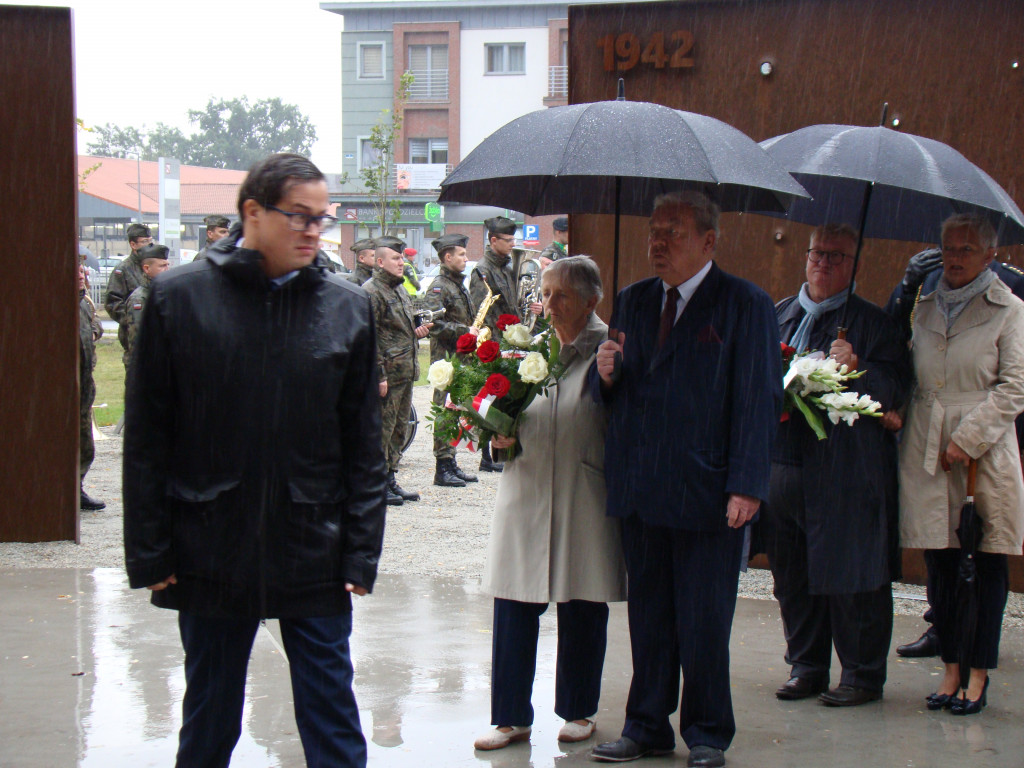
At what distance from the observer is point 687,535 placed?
3.96 meters

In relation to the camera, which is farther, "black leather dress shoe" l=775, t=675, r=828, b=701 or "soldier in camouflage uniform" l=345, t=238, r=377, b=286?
"soldier in camouflage uniform" l=345, t=238, r=377, b=286

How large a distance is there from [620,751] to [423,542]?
3.71m

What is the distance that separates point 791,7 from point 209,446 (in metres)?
5.01

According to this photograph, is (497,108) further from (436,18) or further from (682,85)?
(682,85)

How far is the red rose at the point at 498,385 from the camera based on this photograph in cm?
409

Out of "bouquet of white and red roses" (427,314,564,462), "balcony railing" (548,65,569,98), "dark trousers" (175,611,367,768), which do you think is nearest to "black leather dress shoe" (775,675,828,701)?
"bouquet of white and red roses" (427,314,564,462)

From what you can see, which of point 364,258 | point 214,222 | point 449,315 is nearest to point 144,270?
point 214,222

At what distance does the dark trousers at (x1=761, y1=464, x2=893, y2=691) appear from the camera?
4.71 meters

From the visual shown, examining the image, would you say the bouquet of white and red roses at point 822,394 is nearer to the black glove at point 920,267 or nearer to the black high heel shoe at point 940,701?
the black glove at point 920,267

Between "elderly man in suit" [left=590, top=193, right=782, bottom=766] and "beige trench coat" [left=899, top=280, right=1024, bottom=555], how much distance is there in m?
1.08

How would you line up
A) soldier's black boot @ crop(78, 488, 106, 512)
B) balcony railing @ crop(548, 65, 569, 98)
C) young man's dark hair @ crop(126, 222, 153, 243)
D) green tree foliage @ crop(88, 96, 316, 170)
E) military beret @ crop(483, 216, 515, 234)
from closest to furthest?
soldier's black boot @ crop(78, 488, 106, 512), military beret @ crop(483, 216, 515, 234), young man's dark hair @ crop(126, 222, 153, 243), balcony railing @ crop(548, 65, 569, 98), green tree foliage @ crop(88, 96, 316, 170)

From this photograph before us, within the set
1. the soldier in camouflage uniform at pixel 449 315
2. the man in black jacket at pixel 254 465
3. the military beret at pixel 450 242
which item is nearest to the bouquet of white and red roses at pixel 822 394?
the man in black jacket at pixel 254 465

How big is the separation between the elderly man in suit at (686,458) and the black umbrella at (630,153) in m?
0.26

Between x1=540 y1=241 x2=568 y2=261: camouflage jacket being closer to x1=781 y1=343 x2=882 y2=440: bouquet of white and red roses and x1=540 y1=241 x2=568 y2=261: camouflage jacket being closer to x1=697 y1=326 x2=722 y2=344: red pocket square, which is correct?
x1=781 y1=343 x2=882 y2=440: bouquet of white and red roses
